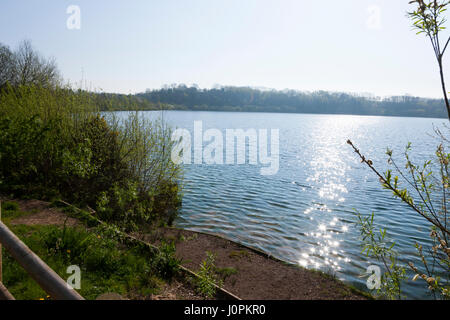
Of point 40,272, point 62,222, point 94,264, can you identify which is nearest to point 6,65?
point 62,222

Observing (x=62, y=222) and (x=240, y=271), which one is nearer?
(x=240, y=271)

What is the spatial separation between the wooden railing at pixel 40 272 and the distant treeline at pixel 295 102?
12673 centimetres

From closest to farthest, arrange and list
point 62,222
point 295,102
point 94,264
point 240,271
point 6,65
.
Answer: point 94,264
point 240,271
point 62,222
point 6,65
point 295,102

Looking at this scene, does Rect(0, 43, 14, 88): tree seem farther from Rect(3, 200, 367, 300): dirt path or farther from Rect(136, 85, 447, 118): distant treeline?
Rect(136, 85, 447, 118): distant treeline

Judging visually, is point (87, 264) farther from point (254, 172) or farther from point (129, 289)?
point (254, 172)

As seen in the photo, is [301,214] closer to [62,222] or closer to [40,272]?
[62,222]

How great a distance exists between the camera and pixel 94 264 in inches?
207

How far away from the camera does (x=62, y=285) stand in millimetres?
2193

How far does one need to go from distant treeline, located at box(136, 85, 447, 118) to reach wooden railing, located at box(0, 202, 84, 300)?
4989 inches

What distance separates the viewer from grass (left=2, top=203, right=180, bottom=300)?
14.6ft

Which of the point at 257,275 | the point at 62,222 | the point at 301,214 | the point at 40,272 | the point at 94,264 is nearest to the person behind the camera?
the point at 40,272

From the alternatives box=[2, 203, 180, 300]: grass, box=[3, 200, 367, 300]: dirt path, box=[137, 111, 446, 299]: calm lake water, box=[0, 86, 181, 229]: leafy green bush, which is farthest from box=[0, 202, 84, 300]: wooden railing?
box=[0, 86, 181, 229]: leafy green bush

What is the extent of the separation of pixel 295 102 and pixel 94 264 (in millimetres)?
151246

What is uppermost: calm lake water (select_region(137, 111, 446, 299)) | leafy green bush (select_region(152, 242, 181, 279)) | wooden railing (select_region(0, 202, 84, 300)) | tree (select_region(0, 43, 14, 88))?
tree (select_region(0, 43, 14, 88))
